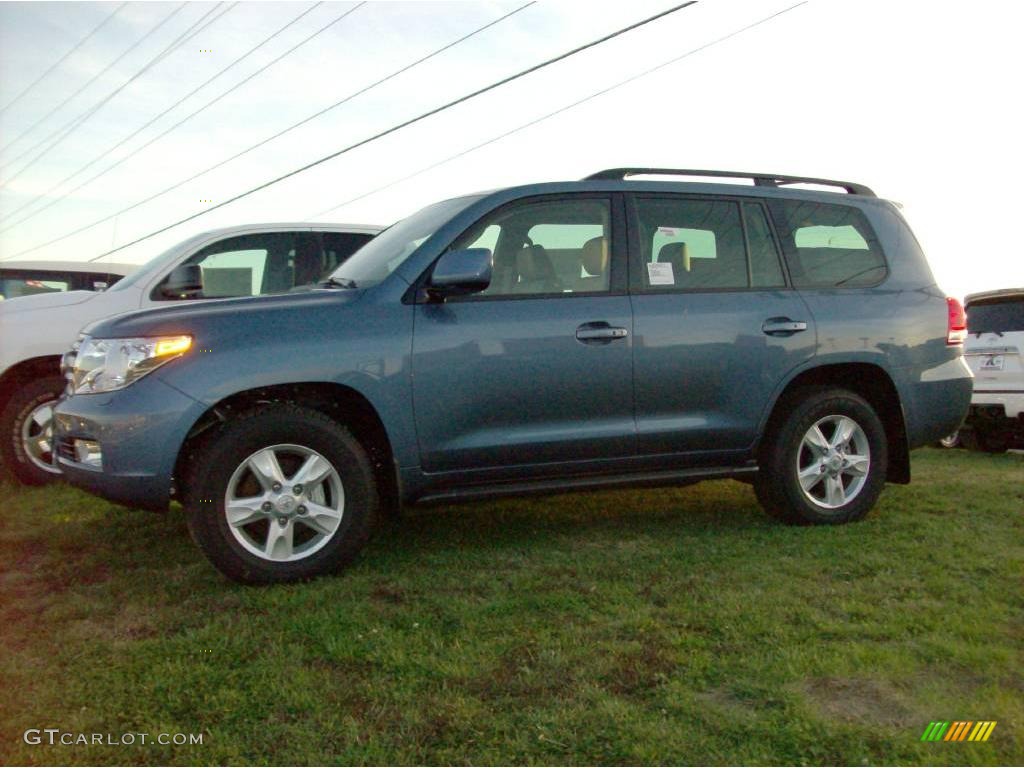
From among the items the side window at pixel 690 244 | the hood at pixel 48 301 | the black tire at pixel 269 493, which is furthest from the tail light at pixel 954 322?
the hood at pixel 48 301

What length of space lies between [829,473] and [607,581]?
1.77 m

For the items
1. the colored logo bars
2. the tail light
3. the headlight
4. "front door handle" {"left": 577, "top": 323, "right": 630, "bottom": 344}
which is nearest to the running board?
"front door handle" {"left": 577, "top": 323, "right": 630, "bottom": 344}

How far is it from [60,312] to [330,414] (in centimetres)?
365

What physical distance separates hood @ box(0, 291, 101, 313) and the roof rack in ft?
13.5

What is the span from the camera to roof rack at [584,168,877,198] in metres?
5.43

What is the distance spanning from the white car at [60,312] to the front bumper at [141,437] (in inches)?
111

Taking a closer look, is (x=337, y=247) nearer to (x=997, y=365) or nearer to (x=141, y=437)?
(x=141, y=437)

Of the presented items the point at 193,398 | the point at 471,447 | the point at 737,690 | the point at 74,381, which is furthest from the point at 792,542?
the point at 74,381

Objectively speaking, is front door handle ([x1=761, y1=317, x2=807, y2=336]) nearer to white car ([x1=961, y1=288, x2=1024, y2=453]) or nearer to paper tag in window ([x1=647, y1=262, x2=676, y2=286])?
paper tag in window ([x1=647, y1=262, x2=676, y2=286])

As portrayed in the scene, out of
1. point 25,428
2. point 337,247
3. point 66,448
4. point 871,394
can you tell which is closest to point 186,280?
point 337,247

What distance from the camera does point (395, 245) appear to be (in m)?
Result: 5.19

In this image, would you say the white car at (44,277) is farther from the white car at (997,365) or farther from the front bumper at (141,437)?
the white car at (997,365)

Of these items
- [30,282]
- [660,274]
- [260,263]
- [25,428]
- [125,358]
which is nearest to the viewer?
[125,358]

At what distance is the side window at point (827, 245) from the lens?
18.4ft
